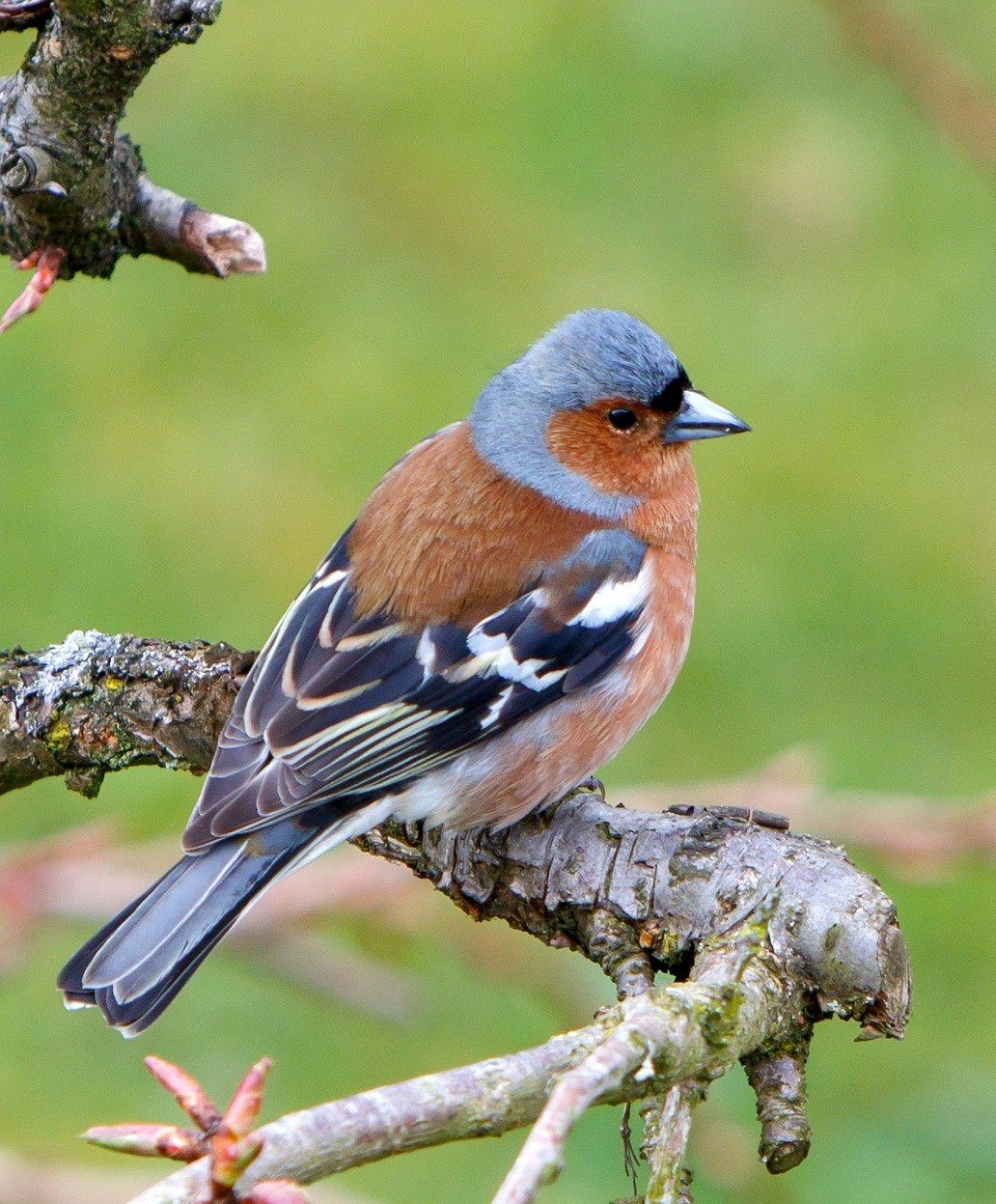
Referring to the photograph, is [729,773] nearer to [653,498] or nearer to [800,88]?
[653,498]

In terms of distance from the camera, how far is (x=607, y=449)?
3.79 m

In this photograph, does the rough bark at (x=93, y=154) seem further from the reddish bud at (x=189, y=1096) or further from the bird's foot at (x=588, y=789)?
the reddish bud at (x=189, y=1096)

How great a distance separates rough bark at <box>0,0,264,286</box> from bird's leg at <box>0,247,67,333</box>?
14 mm

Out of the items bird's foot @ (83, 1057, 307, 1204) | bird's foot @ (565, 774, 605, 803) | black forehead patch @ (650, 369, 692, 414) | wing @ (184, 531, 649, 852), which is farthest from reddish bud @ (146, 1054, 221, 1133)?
black forehead patch @ (650, 369, 692, 414)

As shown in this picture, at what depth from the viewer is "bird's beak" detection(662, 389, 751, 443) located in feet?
12.4

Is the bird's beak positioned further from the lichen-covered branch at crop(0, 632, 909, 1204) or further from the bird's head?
the lichen-covered branch at crop(0, 632, 909, 1204)

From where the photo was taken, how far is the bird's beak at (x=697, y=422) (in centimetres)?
377

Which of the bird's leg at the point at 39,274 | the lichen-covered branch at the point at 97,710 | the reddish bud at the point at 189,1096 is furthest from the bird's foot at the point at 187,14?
the reddish bud at the point at 189,1096

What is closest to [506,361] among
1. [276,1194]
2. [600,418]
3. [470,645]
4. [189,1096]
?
[600,418]

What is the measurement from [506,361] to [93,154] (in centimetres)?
351

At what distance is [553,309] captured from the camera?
727 cm

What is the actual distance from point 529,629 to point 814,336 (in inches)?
175

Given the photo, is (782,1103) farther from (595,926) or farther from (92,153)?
(92,153)

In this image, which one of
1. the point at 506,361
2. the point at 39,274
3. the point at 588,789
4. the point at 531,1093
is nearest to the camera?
the point at 531,1093
